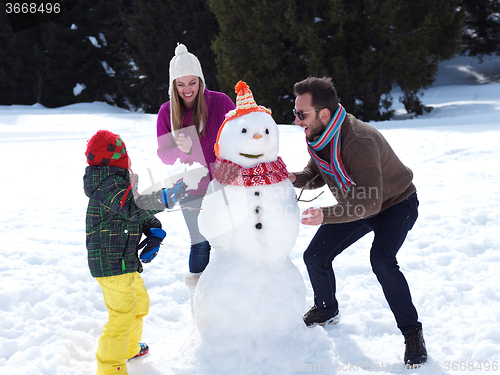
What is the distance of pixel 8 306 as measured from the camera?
2.96 metres

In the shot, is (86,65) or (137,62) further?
(86,65)

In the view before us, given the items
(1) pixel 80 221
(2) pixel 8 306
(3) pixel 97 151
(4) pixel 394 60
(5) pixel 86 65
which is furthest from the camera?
(5) pixel 86 65

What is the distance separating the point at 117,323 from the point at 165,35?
51.4 feet

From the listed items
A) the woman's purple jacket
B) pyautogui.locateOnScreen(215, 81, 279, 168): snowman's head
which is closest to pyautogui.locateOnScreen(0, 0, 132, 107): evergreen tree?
the woman's purple jacket

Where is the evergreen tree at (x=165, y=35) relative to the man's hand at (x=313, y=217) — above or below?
above

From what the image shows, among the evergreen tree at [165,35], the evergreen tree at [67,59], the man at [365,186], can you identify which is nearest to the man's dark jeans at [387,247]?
the man at [365,186]

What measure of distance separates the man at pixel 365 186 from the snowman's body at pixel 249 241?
22cm

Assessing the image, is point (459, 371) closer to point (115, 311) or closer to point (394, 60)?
point (115, 311)

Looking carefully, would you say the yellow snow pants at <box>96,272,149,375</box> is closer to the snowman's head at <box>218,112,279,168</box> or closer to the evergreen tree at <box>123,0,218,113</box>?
the snowman's head at <box>218,112,279,168</box>

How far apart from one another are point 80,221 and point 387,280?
365 cm

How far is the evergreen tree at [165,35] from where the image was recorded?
16188mm

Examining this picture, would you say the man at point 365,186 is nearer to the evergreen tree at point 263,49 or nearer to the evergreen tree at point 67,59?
the evergreen tree at point 263,49

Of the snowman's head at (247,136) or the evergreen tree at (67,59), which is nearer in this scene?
the snowman's head at (247,136)

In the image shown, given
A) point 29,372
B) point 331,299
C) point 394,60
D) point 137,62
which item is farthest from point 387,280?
point 137,62
